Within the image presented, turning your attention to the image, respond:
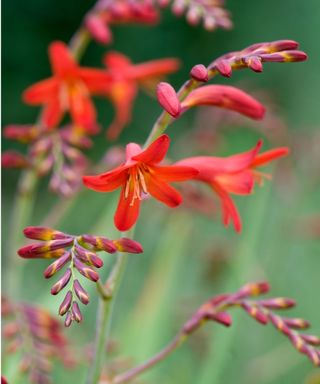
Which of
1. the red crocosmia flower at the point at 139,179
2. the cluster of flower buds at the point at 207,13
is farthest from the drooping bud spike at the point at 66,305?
the cluster of flower buds at the point at 207,13

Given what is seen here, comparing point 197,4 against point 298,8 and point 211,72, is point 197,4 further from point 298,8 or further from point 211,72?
point 298,8

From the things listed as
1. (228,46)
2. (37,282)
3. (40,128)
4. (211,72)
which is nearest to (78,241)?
(211,72)

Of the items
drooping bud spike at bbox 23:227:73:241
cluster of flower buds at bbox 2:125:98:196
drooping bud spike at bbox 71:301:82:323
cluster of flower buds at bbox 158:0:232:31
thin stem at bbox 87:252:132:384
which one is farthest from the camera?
cluster of flower buds at bbox 2:125:98:196

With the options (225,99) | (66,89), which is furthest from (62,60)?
(225,99)

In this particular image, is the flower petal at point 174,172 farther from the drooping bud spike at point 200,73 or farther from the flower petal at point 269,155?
the flower petal at point 269,155

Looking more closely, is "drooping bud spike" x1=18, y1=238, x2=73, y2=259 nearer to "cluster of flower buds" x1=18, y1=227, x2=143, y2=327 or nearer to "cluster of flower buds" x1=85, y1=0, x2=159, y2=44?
"cluster of flower buds" x1=18, y1=227, x2=143, y2=327

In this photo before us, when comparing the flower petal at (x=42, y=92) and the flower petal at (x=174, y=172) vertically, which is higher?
the flower petal at (x=174, y=172)

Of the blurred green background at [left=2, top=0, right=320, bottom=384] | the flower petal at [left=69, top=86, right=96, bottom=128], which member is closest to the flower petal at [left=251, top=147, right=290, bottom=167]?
the flower petal at [left=69, top=86, right=96, bottom=128]

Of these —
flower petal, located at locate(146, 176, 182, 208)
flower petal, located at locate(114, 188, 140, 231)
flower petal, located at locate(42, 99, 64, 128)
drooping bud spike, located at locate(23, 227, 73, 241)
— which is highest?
flower petal, located at locate(146, 176, 182, 208)
